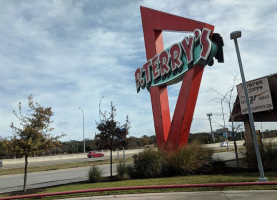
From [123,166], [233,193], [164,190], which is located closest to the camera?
[233,193]

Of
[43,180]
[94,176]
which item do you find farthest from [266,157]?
[43,180]

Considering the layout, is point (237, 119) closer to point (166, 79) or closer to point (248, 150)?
point (248, 150)

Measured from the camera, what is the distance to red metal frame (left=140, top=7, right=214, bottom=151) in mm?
13195

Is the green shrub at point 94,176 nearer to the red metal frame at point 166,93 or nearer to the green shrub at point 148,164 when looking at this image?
the green shrub at point 148,164

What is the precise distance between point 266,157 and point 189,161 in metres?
3.44

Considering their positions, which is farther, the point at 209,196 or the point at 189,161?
the point at 189,161

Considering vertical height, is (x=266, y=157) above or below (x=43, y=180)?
above

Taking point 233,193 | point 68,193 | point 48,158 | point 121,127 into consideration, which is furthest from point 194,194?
point 48,158

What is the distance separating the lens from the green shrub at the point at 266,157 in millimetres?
10910

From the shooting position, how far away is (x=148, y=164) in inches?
473

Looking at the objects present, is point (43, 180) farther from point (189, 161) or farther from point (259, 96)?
point (259, 96)

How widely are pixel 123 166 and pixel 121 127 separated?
2323 millimetres

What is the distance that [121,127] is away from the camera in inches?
555

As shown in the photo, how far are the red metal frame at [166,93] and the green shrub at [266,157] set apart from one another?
3313mm
